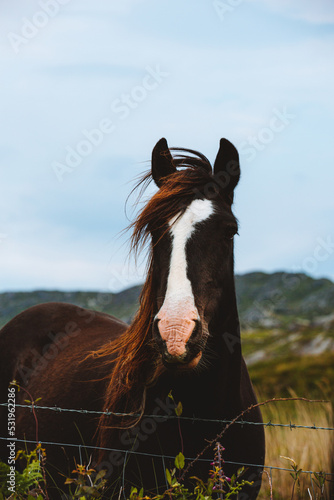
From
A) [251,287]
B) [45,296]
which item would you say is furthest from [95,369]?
[251,287]

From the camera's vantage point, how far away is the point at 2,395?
183 inches

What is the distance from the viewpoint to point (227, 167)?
3260 mm

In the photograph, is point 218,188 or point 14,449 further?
point 14,449

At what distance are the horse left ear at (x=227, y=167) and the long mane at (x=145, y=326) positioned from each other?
0.40 feet

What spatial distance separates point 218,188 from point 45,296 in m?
133

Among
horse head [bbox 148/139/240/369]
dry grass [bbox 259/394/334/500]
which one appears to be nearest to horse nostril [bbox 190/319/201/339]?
horse head [bbox 148/139/240/369]

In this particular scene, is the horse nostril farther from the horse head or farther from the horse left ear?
the horse left ear

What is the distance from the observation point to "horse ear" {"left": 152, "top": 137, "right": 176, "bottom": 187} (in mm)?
3281

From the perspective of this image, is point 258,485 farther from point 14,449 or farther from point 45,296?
point 45,296

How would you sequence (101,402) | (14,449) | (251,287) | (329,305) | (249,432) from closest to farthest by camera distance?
(249,432) < (101,402) < (14,449) < (329,305) < (251,287)

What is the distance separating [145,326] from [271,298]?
489 ft

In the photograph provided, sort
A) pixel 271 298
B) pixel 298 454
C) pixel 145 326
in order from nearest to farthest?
pixel 145 326, pixel 298 454, pixel 271 298

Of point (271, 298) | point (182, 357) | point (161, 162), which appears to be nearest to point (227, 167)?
point (161, 162)

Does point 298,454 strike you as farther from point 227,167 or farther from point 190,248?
point 190,248
